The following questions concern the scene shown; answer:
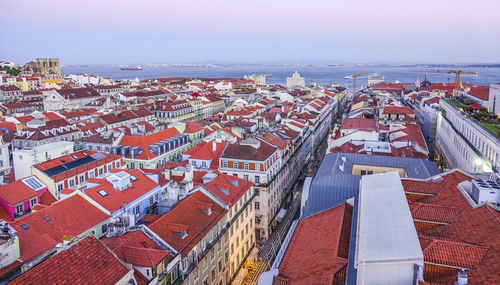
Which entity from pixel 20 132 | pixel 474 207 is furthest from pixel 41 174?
pixel 474 207

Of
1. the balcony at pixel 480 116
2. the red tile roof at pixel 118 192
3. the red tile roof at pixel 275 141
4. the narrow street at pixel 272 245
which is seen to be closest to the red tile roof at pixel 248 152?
the red tile roof at pixel 275 141

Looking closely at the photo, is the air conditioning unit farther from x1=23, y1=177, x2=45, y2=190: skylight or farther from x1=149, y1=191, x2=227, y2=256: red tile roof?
x1=23, y1=177, x2=45, y2=190: skylight

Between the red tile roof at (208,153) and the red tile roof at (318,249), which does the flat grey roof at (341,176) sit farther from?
the red tile roof at (208,153)

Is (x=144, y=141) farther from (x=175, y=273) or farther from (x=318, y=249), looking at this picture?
(x=318, y=249)

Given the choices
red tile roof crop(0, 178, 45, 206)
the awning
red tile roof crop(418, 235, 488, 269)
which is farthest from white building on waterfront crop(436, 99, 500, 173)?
red tile roof crop(0, 178, 45, 206)

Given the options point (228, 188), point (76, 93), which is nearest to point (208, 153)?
point (228, 188)
